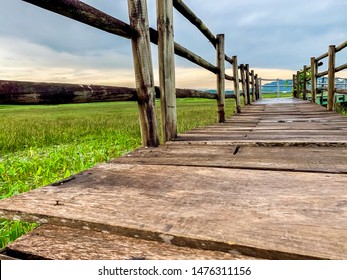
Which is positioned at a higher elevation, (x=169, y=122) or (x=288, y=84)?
(x=288, y=84)

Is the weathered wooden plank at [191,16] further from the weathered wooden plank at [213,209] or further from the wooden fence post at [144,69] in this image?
the weathered wooden plank at [213,209]

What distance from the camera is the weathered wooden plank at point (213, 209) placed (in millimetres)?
549

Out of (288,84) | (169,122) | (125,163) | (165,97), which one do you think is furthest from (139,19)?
(288,84)

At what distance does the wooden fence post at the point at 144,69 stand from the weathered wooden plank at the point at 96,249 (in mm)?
1107

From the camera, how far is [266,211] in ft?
2.25

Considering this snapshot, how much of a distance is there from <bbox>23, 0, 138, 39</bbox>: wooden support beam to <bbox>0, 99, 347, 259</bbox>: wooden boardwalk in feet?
2.25

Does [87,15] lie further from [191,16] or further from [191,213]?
[191,16]

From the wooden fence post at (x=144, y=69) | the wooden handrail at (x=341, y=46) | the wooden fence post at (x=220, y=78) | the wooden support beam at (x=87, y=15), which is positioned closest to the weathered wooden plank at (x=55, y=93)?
the wooden fence post at (x=144, y=69)

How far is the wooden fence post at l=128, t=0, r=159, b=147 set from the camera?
161cm

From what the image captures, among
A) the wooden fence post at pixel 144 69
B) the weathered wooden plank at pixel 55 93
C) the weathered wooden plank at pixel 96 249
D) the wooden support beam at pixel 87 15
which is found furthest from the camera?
the wooden fence post at pixel 144 69

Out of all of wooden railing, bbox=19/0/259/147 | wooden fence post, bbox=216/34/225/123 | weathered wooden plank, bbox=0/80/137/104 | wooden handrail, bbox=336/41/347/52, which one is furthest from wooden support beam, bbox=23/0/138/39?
wooden handrail, bbox=336/41/347/52

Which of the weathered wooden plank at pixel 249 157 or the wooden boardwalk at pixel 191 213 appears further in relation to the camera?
the weathered wooden plank at pixel 249 157
